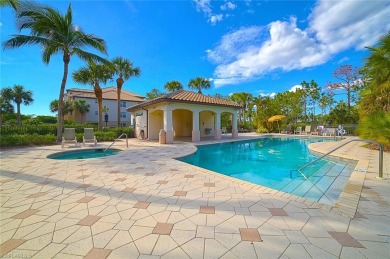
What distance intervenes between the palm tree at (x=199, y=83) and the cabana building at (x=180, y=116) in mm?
9939

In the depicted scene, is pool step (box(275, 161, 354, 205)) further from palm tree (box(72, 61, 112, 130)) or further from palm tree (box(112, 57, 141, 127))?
palm tree (box(112, 57, 141, 127))

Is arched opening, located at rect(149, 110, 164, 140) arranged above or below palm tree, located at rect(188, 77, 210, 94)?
below

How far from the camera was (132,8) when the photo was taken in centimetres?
1081

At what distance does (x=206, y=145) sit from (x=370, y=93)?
11305mm

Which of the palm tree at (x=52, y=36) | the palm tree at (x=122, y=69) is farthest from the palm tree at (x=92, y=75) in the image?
the palm tree at (x=52, y=36)

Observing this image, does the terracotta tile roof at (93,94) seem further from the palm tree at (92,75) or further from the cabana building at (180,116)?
the cabana building at (180,116)

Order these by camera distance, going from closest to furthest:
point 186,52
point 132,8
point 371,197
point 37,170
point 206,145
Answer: point 371,197, point 37,170, point 132,8, point 206,145, point 186,52

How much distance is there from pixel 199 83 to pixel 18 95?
3733 centimetres

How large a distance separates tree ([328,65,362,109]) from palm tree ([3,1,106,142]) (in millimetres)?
35169

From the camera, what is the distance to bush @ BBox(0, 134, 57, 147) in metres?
11.1

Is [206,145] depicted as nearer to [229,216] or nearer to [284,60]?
[229,216]

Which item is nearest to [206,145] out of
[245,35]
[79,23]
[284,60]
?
[245,35]

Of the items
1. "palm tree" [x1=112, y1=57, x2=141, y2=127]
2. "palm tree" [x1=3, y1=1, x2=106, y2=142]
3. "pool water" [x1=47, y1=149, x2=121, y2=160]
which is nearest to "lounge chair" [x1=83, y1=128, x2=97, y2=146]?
"pool water" [x1=47, y1=149, x2=121, y2=160]

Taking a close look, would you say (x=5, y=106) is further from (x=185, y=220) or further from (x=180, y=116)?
(x=185, y=220)
